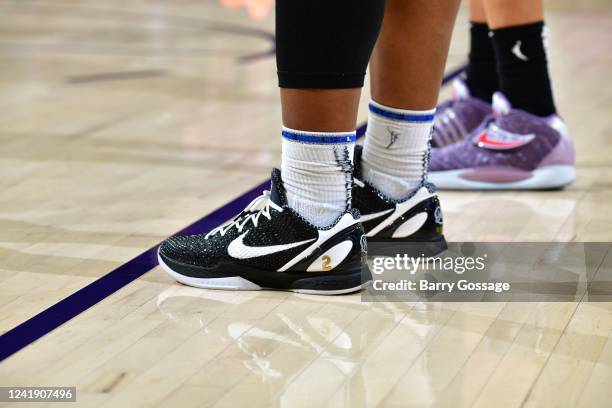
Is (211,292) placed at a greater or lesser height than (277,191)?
lesser

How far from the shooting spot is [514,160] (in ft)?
5.85

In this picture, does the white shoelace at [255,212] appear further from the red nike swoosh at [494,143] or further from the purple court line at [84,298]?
the red nike swoosh at [494,143]

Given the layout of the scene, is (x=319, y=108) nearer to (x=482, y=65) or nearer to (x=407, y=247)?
(x=407, y=247)

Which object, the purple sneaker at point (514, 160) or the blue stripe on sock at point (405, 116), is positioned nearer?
the blue stripe on sock at point (405, 116)

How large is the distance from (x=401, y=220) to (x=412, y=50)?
0.23m

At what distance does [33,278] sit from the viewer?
1.32 m

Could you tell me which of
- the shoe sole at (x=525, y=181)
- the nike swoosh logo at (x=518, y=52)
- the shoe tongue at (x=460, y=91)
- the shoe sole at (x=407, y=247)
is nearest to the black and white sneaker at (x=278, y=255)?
the shoe sole at (x=407, y=247)

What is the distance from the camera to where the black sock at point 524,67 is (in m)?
1.77

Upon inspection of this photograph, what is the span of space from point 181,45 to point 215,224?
6.16ft

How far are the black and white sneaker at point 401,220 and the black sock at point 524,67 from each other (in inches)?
19.5

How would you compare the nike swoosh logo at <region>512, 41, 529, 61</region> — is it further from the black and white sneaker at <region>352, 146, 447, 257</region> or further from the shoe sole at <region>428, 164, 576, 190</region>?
the black and white sneaker at <region>352, 146, 447, 257</region>

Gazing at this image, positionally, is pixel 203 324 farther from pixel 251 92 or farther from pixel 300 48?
pixel 251 92

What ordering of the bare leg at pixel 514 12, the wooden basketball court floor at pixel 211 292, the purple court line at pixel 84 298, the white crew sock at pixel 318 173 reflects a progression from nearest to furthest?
Answer: the wooden basketball court floor at pixel 211 292
the purple court line at pixel 84 298
the white crew sock at pixel 318 173
the bare leg at pixel 514 12

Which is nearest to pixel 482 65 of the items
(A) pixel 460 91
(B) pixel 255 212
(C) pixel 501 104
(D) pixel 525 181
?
(A) pixel 460 91
